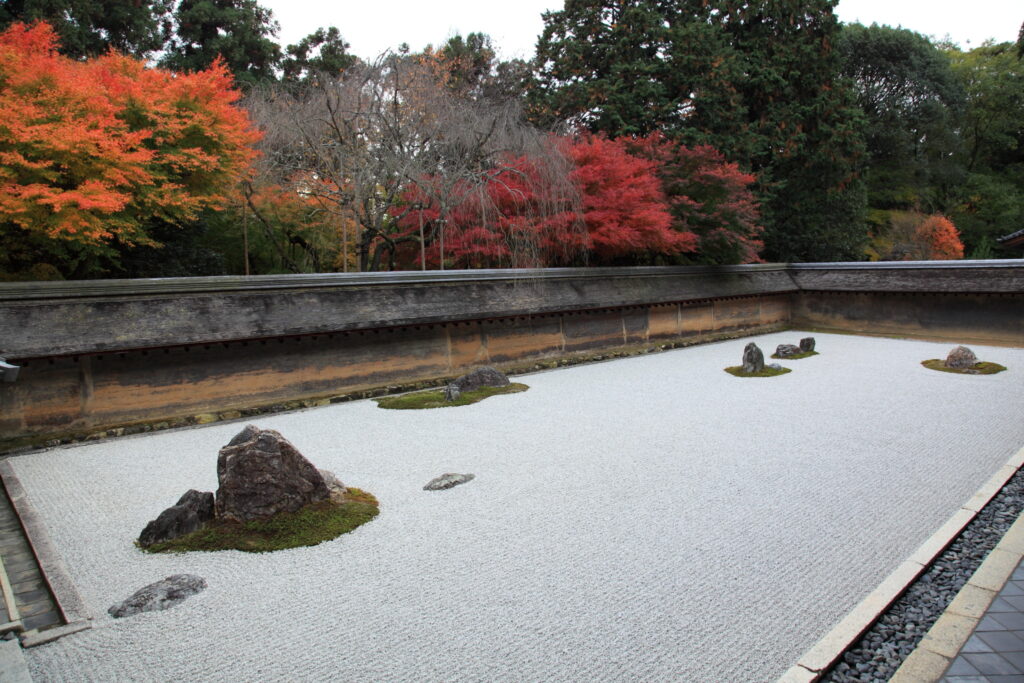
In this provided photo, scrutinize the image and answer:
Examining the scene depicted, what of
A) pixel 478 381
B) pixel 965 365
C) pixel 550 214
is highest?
pixel 550 214

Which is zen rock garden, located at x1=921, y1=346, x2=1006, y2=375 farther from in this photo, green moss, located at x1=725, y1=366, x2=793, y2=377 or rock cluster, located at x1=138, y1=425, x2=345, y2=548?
rock cluster, located at x1=138, y1=425, x2=345, y2=548

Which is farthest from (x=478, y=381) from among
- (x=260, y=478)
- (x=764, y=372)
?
(x=260, y=478)

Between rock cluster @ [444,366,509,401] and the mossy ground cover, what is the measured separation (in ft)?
14.8

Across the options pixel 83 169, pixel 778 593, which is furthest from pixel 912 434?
pixel 83 169

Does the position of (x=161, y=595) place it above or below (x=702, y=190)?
below

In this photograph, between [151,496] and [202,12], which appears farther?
[202,12]

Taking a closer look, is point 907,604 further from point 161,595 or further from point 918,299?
point 918,299

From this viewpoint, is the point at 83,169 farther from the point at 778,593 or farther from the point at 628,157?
the point at 628,157

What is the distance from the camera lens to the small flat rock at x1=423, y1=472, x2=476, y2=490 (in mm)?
5734

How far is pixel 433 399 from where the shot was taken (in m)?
9.45

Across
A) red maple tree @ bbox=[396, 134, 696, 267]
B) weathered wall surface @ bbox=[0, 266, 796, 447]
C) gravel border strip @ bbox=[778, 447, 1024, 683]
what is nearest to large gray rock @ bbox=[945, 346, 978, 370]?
red maple tree @ bbox=[396, 134, 696, 267]

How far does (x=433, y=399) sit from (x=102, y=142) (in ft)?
17.4

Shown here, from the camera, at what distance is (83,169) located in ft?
27.0

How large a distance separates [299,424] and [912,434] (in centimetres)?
716
